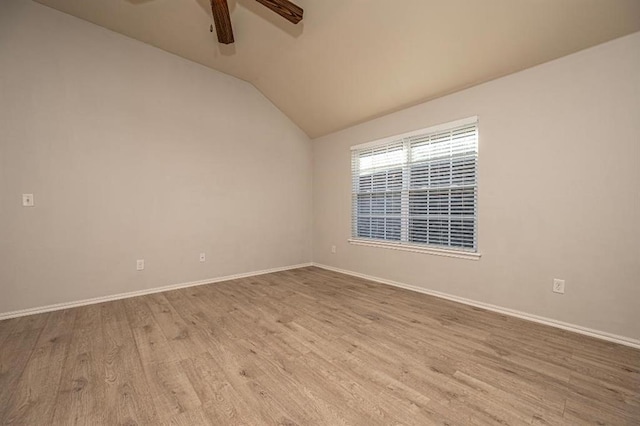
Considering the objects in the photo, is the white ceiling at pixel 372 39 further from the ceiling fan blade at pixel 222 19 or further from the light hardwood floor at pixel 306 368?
the light hardwood floor at pixel 306 368

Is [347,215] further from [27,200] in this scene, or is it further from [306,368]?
[27,200]

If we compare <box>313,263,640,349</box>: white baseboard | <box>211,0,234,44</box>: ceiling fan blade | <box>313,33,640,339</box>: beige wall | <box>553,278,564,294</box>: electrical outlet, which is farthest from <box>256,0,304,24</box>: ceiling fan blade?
<box>553,278,564,294</box>: electrical outlet

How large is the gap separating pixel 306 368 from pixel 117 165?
3.09 m

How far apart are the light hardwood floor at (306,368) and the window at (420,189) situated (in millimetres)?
942

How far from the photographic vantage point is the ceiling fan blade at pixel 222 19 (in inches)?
83.8

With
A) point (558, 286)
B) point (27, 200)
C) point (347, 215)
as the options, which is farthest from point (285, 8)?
point (558, 286)

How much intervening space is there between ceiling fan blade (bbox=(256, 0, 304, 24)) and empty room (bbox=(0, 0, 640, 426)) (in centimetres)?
2

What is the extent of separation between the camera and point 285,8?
7.86ft

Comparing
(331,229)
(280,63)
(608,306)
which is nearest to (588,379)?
(608,306)

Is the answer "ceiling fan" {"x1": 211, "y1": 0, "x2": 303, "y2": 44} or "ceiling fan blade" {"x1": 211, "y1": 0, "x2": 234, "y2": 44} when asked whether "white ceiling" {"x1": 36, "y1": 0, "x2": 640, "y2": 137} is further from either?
"ceiling fan blade" {"x1": 211, "y1": 0, "x2": 234, "y2": 44}

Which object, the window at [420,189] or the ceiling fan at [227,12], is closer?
the ceiling fan at [227,12]

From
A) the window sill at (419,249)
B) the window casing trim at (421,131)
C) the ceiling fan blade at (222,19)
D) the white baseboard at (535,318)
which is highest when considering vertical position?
the ceiling fan blade at (222,19)

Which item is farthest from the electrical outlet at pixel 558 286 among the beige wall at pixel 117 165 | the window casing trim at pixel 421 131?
the beige wall at pixel 117 165

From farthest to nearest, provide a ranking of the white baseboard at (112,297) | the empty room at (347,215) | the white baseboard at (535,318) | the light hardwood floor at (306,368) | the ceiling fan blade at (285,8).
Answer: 1. the white baseboard at (112,297)
2. the ceiling fan blade at (285,8)
3. the white baseboard at (535,318)
4. the empty room at (347,215)
5. the light hardwood floor at (306,368)
